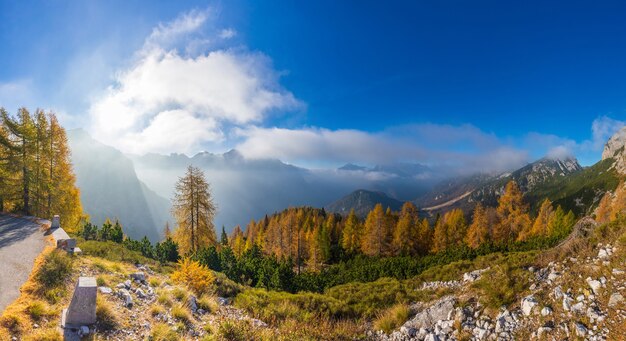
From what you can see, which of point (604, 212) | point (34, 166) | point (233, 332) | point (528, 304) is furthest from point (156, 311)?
point (604, 212)

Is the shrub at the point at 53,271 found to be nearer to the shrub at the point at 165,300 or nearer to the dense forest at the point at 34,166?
the shrub at the point at 165,300

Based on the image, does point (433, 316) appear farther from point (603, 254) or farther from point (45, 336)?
point (45, 336)

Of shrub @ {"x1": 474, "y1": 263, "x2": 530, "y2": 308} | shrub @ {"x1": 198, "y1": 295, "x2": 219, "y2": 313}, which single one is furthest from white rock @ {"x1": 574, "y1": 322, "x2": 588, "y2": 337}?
shrub @ {"x1": 198, "y1": 295, "x2": 219, "y2": 313}

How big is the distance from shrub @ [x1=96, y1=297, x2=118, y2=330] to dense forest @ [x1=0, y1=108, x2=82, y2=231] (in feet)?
86.2

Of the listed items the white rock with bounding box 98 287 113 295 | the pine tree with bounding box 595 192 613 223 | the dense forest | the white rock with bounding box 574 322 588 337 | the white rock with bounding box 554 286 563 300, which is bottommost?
the white rock with bounding box 574 322 588 337

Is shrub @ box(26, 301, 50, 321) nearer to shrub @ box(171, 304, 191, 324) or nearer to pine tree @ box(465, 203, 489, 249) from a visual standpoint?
shrub @ box(171, 304, 191, 324)

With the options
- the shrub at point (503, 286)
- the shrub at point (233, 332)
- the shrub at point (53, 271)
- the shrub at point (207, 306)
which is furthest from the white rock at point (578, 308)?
the shrub at point (53, 271)

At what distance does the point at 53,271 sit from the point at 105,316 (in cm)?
435

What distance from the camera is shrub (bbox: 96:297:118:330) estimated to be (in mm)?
8141

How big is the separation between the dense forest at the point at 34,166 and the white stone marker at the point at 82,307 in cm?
2666

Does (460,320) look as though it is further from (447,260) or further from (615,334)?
(447,260)

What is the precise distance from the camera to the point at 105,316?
8.39m

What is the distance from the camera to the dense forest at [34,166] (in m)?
26.0

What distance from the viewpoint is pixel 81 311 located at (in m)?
7.80
